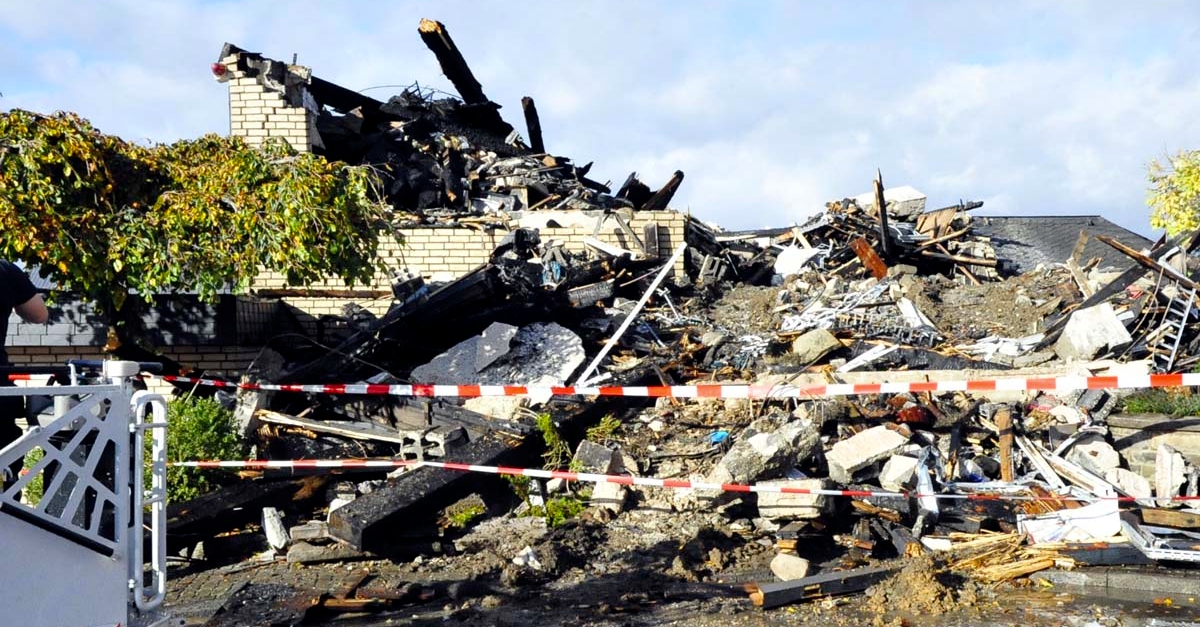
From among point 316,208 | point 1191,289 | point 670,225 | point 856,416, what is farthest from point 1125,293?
point 316,208

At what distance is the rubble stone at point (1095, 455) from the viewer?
323 inches

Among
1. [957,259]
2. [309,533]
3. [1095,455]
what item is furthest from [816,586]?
[957,259]

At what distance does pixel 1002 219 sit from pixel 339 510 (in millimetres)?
18562

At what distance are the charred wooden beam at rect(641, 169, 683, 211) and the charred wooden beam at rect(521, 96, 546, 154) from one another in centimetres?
256

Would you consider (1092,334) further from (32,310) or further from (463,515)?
(32,310)

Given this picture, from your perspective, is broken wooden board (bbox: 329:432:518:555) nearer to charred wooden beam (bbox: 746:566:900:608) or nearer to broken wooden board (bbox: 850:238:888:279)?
charred wooden beam (bbox: 746:566:900:608)

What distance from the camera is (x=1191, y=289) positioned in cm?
1106

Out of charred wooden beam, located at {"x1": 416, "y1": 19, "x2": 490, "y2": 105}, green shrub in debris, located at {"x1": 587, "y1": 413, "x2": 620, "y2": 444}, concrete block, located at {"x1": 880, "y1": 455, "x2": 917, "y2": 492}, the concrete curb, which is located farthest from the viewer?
charred wooden beam, located at {"x1": 416, "y1": 19, "x2": 490, "y2": 105}

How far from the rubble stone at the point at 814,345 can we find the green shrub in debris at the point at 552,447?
361cm

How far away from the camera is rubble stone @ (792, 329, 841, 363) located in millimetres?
11070

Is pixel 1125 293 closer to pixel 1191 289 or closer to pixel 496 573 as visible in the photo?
pixel 1191 289

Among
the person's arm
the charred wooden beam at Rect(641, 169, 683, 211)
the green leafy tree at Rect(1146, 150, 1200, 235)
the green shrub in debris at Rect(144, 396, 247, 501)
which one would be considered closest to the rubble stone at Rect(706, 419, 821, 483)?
the green shrub in debris at Rect(144, 396, 247, 501)

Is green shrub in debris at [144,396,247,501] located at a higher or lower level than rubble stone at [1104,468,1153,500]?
higher

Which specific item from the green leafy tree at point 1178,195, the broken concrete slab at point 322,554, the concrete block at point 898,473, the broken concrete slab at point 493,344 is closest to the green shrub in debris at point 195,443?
the broken concrete slab at point 322,554
